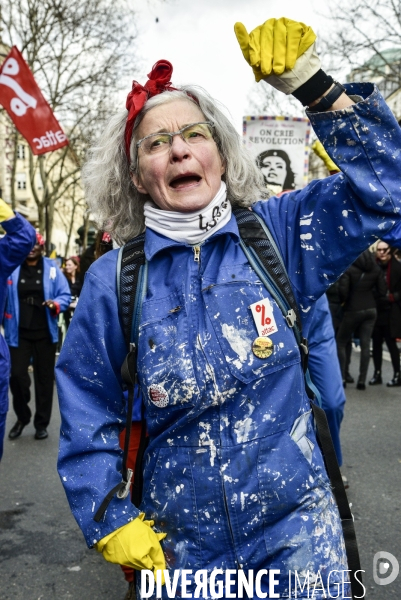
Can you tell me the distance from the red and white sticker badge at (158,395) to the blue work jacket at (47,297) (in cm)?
483

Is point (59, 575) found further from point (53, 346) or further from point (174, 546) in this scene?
point (53, 346)

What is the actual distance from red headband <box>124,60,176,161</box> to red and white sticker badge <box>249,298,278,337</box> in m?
0.75

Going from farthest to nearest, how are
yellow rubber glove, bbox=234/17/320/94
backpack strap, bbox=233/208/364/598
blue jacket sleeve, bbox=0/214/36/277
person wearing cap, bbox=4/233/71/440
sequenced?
person wearing cap, bbox=4/233/71/440, blue jacket sleeve, bbox=0/214/36/277, backpack strap, bbox=233/208/364/598, yellow rubber glove, bbox=234/17/320/94

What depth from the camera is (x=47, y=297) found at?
675 cm

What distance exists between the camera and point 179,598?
172 cm

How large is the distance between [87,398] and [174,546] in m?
0.46

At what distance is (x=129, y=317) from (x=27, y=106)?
8406 mm

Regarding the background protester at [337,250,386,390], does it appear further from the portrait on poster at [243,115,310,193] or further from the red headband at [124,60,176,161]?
the red headband at [124,60,176,161]

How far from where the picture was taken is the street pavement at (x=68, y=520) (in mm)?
3508

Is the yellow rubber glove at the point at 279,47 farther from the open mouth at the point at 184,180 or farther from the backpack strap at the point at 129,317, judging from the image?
the backpack strap at the point at 129,317

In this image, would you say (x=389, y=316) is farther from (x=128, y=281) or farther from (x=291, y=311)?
(x=128, y=281)

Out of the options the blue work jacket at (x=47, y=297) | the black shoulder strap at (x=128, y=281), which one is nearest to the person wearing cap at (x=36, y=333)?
the blue work jacket at (x=47, y=297)

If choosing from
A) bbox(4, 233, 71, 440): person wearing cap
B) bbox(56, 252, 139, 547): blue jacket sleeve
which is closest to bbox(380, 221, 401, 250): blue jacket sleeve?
bbox(56, 252, 139, 547): blue jacket sleeve

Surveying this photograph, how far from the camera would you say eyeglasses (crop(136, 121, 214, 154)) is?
200 cm
